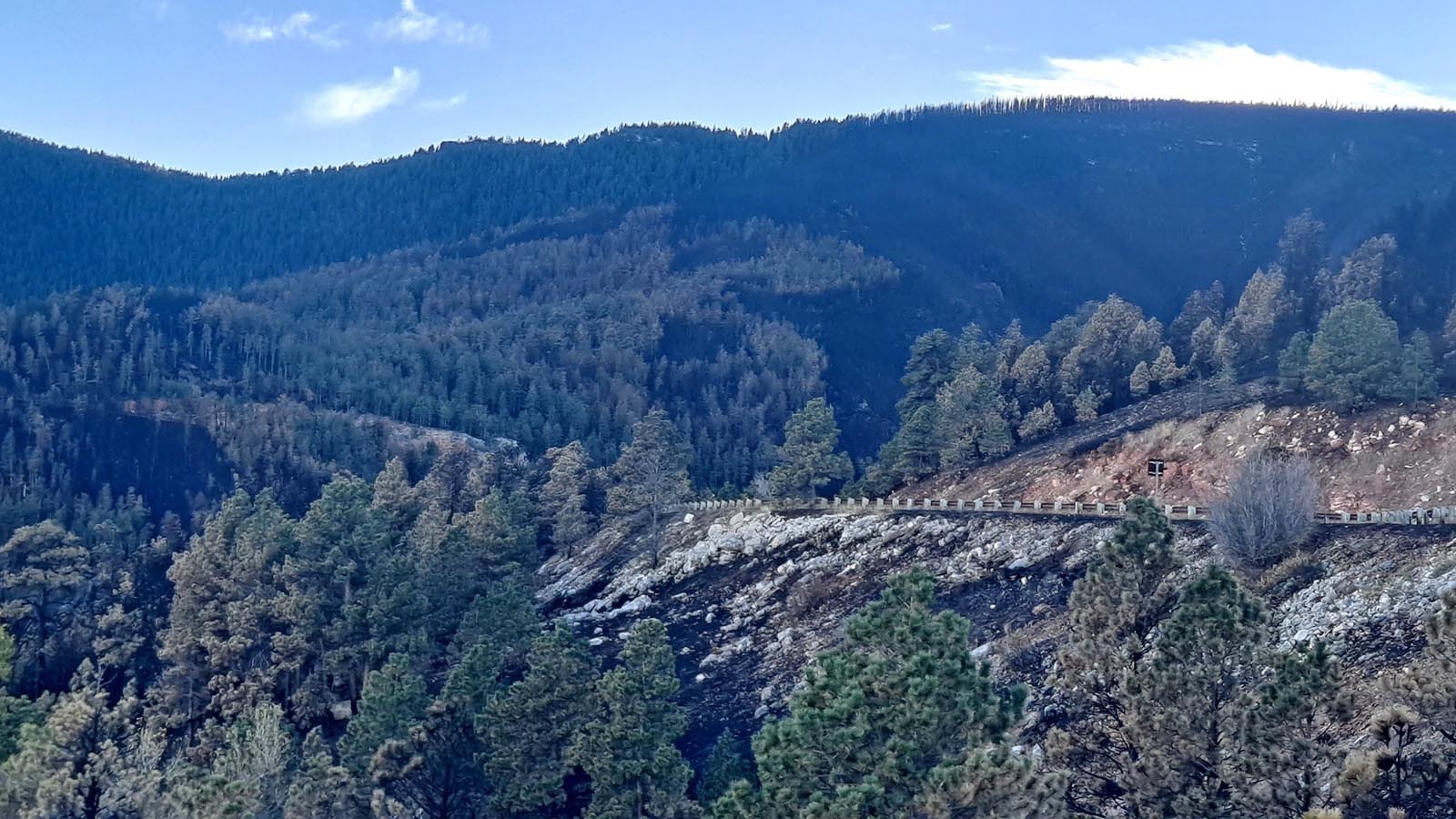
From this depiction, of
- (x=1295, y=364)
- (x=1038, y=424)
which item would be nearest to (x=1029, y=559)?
(x=1295, y=364)

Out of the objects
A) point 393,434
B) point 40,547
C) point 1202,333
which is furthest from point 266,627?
point 393,434

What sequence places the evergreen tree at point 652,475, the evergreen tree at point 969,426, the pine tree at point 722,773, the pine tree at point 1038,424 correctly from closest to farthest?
the pine tree at point 722,773
the evergreen tree at point 969,426
the pine tree at point 1038,424
the evergreen tree at point 652,475

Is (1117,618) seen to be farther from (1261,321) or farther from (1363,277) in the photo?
(1363,277)

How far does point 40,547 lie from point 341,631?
26824 millimetres

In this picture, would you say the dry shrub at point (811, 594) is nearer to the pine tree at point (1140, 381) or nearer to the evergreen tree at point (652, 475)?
the evergreen tree at point (652, 475)

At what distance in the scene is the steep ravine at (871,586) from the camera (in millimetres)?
36094

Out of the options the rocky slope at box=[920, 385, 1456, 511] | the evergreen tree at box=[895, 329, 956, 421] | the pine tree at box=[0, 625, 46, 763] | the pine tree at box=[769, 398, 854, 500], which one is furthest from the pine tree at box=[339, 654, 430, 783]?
the evergreen tree at box=[895, 329, 956, 421]

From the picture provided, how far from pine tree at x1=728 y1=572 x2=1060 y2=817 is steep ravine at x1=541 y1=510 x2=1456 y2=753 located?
13051mm

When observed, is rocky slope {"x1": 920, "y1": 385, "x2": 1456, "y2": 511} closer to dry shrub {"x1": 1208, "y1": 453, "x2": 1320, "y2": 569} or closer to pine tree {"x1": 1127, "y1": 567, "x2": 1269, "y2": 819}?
dry shrub {"x1": 1208, "y1": 453, "x2": 1320, "y2": 569}

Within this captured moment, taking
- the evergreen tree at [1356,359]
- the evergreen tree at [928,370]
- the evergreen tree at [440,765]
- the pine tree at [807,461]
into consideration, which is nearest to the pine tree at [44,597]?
the evergreen tree at [440,765]

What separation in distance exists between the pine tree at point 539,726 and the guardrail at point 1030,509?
63.2 feet

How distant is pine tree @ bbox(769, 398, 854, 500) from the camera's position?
7475 centimetres

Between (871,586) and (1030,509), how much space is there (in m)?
9.45

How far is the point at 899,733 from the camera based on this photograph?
23.0 meters
